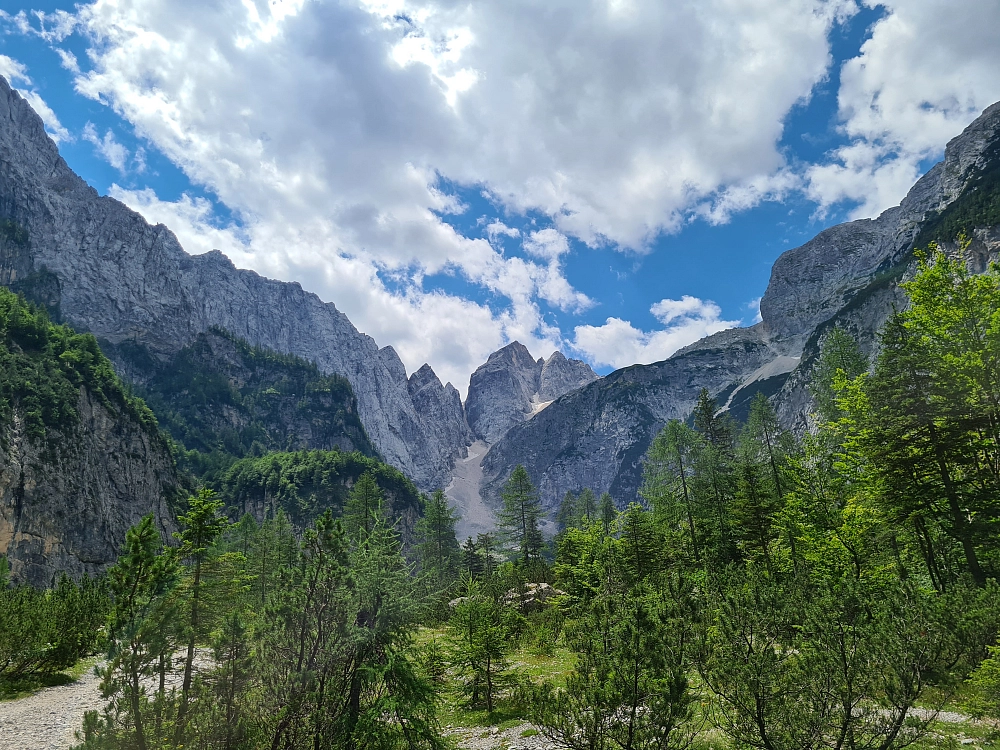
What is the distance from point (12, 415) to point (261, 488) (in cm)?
9169

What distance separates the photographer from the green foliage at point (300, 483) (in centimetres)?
15025

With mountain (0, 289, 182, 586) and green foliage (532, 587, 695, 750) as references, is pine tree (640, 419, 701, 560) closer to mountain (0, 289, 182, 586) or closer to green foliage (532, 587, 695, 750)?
green foliage (532, 587, 695, 750)

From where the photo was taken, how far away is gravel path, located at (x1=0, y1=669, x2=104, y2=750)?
49.7 feet

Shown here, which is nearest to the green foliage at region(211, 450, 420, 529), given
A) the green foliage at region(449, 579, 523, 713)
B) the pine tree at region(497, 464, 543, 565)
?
the pine tree at region(497, 464, 543, 565)

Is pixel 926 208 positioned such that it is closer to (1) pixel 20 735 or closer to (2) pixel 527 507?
(2) pixel 527 507

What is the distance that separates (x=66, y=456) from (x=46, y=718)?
8034 centimetres

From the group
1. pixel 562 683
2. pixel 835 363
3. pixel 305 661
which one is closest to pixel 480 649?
pixel 562 683

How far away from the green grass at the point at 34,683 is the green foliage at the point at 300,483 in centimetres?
12518

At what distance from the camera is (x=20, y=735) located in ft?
51.4

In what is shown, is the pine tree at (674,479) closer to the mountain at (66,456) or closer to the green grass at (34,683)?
the green grass at (34,683)

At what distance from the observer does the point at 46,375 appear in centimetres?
8212

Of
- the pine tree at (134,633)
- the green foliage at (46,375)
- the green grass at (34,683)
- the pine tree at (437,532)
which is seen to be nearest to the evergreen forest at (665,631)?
the pine tree at (134,633)

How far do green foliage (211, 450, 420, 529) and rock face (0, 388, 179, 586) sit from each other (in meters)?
43.4

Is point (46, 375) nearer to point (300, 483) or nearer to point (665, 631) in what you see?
point (300, 483)
